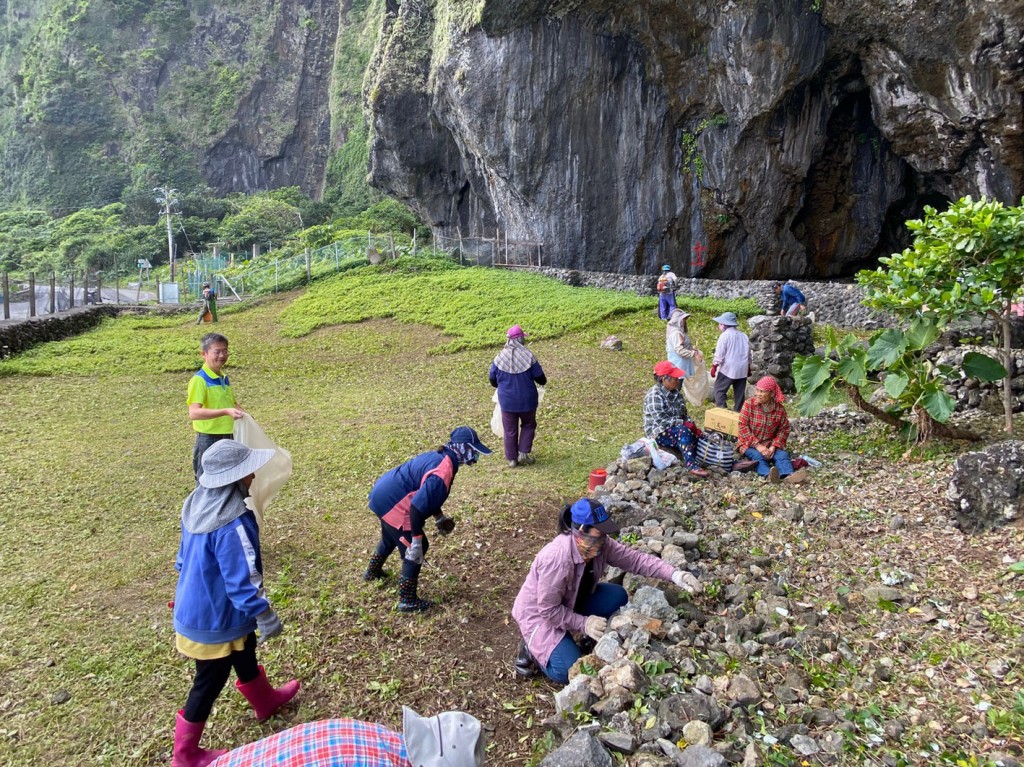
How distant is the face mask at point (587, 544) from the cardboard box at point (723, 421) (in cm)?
393

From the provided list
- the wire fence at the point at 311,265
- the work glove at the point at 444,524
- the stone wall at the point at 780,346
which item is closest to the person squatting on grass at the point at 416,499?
the work glove at the point at 444,524

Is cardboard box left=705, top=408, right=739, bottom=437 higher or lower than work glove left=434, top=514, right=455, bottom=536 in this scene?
higher

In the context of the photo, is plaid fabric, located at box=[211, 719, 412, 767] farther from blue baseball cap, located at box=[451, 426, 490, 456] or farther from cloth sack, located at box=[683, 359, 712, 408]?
cloth sack, located at box=[683, 359, 712, 408]

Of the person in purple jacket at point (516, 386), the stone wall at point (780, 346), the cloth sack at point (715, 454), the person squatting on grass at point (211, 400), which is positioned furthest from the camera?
the stone wall at point (780, 346)

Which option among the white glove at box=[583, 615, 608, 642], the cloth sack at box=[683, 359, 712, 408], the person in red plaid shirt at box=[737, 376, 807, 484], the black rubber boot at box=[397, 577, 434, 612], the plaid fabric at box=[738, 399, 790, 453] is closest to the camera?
the white glove at box=[583, 615, 608, 642]

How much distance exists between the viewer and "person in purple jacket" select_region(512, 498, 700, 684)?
4121 millimetres

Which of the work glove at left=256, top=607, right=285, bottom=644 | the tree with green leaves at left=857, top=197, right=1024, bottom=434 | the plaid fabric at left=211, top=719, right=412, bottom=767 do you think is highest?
the tree with green leaves at left=857, top=197, right=1024, bottom=434

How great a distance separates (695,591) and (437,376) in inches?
419

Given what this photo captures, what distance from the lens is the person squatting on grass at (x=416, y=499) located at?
492 cm

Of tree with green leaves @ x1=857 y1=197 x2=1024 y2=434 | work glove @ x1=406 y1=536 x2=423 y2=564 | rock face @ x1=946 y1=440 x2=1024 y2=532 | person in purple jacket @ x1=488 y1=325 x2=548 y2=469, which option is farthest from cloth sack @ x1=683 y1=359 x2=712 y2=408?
work glove @ x1=406 y1=536 x2=423 y2=564

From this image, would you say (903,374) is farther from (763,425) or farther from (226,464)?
(226,464)

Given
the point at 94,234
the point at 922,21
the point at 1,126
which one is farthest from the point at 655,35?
the point at 1,126

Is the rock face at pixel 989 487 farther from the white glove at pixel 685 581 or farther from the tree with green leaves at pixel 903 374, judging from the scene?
the white glove at pixel 685 581

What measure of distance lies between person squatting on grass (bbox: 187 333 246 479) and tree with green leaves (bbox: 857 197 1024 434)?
6212 mm
